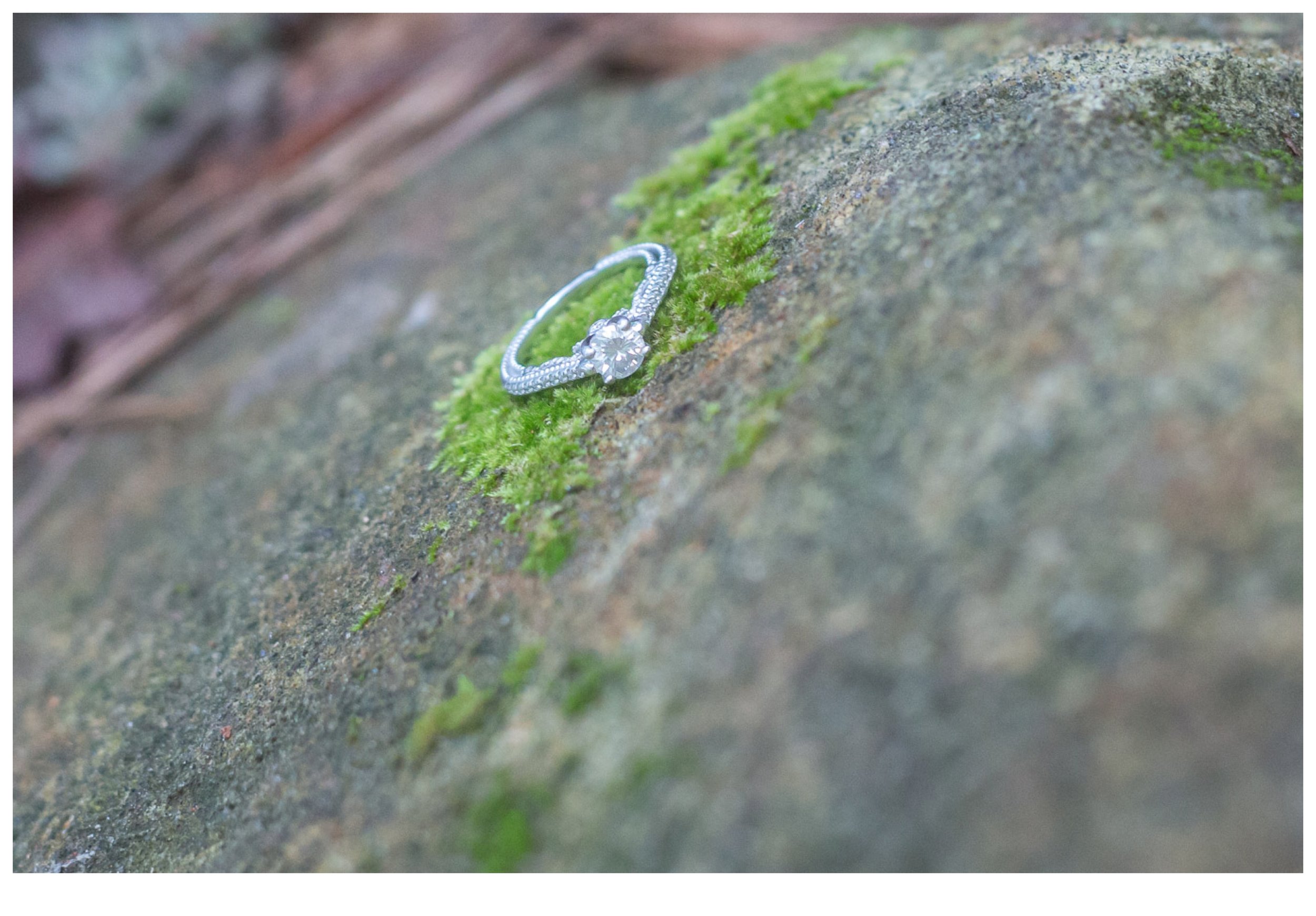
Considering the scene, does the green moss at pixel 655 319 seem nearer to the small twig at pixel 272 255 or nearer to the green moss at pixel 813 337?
the green moss at pixel 813 337

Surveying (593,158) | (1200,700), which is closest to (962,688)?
(1200,700)

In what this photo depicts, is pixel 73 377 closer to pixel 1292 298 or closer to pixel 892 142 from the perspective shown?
pixel 892 142

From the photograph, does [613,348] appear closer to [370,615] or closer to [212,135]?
[370,615]

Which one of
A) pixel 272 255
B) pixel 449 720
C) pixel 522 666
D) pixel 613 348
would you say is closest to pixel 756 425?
pixel 613 348

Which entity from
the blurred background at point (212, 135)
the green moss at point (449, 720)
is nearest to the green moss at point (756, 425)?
the green moss at point (449, 720)

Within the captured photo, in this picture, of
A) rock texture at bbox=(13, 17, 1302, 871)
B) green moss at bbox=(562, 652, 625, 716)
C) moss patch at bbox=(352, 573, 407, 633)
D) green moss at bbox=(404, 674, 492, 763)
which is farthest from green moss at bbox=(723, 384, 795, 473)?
moss patch at bbox=(352, 573, 407, 633)

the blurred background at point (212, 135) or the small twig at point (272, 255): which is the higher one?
the blurred background at point (212, 135)
